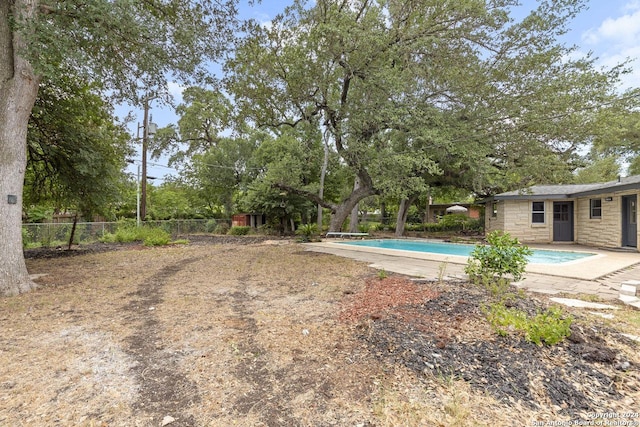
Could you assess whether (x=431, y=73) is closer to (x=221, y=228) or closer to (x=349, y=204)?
(x=349, y=204)

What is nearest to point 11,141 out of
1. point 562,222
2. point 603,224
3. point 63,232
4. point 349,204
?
point 349,204

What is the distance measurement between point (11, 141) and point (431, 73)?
30.1ft

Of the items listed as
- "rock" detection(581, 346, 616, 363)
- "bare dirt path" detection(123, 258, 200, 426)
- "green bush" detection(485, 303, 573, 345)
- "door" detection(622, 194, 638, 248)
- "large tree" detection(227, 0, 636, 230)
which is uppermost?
"large tree" detection(227, 0, 636, 230)

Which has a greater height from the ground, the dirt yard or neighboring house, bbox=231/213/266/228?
neighboring house, bbox=231/213/266/228

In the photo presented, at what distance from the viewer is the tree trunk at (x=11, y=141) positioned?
4602mm

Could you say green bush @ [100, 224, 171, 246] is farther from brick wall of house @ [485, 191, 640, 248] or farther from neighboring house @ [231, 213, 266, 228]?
brick wall of house @ [485, 191, 640, 248]

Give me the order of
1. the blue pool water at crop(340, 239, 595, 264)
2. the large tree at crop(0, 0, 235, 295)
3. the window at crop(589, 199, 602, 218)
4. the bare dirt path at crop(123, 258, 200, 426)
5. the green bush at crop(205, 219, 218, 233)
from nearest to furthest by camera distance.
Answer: the bare dirt path at crop(123, 258, 200, 426)
the large tree at crop(0, 0, 235, 295)
the blue pool water at crop(340, 239, 595, 264)
the window at crop(589, 199, 602, 218)
the green bush at crop(205, 219, 218, 233)

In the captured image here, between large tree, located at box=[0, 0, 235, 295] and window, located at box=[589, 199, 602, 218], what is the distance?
Answer: 43.5ft

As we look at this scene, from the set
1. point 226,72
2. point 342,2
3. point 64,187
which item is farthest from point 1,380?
point 342,2

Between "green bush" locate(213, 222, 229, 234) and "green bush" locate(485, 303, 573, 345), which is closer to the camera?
"green bush" locate(485, 303, 573, 345)

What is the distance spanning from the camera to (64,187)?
28.1 feet

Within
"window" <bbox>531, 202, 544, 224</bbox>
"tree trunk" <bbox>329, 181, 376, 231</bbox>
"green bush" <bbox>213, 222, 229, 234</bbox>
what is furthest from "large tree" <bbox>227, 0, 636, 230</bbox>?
"green bush" <bbox>213, 222, 229, 234</bbox>

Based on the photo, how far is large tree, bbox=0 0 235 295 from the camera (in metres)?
4.30

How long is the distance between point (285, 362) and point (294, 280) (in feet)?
10.3
